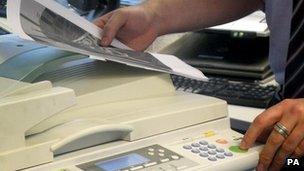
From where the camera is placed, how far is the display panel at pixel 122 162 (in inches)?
31.5

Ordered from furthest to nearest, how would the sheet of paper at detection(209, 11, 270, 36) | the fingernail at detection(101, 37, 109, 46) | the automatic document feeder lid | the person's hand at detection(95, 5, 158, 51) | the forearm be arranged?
the sheet of paper at detection(209, 11, 270, 36) → the forearm → the person's hand at detection(95, 5, 158, 51) → the fingernail at detection(101, 37, 109, 46) → the automatic document feeder lid

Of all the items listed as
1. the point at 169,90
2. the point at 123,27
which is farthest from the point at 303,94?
the point at 123,27

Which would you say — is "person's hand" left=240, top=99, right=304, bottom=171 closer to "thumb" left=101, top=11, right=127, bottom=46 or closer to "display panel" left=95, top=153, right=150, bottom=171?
"display panel" left=95, top=153, right=150, bottom=171

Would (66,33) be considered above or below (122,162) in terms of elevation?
above

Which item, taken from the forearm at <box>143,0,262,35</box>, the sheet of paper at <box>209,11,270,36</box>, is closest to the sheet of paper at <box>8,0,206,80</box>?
the forearm at <box>143,0,262,35</box>

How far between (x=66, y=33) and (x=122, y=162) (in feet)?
0.98

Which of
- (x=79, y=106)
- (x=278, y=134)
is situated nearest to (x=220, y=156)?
(x=278, y=134)

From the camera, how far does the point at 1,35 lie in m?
1.12

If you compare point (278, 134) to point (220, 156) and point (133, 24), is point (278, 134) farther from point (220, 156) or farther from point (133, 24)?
point (133, 24)

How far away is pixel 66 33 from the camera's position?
99cm

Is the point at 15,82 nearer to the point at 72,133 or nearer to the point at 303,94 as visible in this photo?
the point at 72,133

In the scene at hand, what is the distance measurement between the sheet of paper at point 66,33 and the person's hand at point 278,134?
19 cm

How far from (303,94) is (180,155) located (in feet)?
1.49

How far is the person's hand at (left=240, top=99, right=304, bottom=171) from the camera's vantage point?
91cm
